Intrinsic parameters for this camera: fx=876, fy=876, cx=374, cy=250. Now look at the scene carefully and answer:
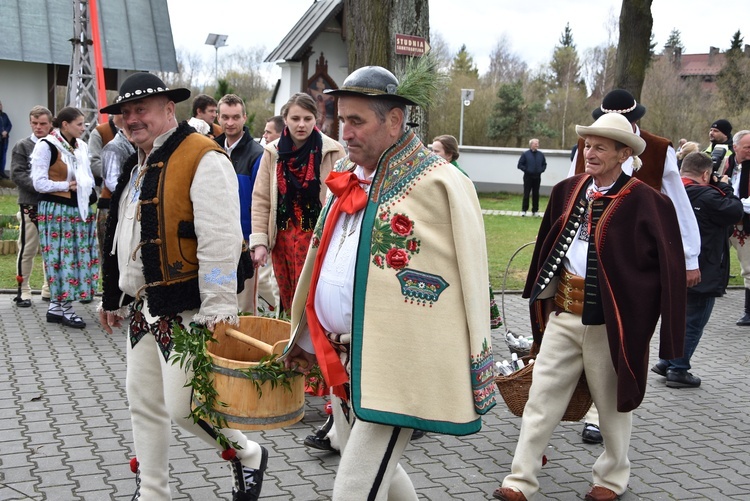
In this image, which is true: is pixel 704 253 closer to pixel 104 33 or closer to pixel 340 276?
pixel 340 276

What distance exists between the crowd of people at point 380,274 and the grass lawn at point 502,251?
5021 millimetres

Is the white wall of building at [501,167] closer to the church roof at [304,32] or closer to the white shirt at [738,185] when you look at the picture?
the church roof at [304,32]

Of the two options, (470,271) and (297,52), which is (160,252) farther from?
(297,52)

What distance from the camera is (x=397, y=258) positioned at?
3154 millimetres

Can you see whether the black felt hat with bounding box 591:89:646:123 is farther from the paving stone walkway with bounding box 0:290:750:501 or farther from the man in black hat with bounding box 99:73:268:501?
the man in black hat with bounding box 99:73:268:501

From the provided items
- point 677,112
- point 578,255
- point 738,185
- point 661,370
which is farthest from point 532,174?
point 578,255

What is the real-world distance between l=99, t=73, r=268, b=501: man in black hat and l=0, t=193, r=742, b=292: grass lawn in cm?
652

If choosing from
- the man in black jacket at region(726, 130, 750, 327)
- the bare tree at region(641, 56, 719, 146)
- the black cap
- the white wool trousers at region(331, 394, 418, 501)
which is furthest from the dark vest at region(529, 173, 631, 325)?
the bare tree at region(641, 56, 719, 146)

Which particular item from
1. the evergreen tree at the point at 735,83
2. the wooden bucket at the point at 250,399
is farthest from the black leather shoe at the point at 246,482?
the evergreen tree at the point at 735,83

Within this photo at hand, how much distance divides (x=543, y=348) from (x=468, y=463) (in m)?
0.94

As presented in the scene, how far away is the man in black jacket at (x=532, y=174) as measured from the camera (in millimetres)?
23953

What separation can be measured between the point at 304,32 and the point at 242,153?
1666cm

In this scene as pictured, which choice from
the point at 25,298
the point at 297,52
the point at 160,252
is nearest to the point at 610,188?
the point at 160,252

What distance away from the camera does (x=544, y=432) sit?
4637 millimetres
